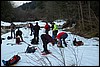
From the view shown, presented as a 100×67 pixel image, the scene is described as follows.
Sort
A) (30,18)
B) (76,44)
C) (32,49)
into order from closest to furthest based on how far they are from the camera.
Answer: (32,49) → (76,44) → (30,18)

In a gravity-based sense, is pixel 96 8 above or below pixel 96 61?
above

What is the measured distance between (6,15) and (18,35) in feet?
179

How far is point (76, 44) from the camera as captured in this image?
1585 cm

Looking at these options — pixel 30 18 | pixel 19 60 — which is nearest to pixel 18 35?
pixel 19 60

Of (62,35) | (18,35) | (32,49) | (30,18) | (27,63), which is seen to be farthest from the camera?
(30,18)

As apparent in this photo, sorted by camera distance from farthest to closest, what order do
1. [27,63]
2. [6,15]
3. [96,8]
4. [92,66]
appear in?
[6,15]
[96,8]
[27,63]
[92,66]

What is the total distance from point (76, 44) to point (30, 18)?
69.5m

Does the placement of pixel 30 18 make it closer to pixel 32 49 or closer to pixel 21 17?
pixel 21 17

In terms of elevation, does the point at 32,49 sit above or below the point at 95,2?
below

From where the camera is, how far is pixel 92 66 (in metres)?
9.43

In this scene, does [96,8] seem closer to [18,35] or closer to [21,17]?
[18,35]

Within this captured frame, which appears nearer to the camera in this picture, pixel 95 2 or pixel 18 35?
pixel 18 35

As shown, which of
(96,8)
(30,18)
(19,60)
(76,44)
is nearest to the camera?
(19,60)

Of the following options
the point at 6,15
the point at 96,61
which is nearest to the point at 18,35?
the point at 96,61
